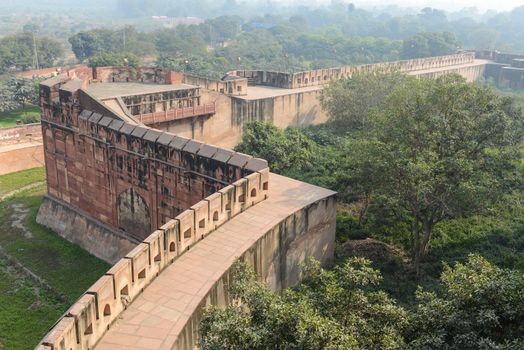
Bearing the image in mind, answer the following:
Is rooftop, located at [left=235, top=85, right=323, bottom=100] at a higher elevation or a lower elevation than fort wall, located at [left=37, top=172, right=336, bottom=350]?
higher

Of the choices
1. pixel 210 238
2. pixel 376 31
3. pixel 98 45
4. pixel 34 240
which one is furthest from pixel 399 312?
pixel 376 31

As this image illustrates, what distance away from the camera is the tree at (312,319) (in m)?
6.58

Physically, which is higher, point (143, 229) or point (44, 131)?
point (44, 131)

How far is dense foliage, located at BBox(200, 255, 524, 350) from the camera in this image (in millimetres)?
6719

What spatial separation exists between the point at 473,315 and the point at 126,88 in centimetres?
2045

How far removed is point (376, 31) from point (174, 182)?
11321 cm

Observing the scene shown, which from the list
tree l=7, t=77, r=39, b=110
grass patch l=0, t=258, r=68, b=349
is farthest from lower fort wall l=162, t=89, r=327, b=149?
tree l=7, t=77, r=39, b=110

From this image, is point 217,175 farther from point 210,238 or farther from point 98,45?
point 98,45

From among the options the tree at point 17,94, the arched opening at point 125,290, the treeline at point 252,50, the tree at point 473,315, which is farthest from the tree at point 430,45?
the arched opening at point 125,290

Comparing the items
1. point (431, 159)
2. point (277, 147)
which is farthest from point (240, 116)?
point (431, 159)

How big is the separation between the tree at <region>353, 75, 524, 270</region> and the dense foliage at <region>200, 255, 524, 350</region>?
5.57 m

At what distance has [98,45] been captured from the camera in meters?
70.7

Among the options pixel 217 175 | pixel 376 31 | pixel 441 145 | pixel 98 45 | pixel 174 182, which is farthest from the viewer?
pixel 376 31

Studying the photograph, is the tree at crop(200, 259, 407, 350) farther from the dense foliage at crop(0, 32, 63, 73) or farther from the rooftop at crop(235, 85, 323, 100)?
the dense foliage at crop(0, 32, 63, 73)
